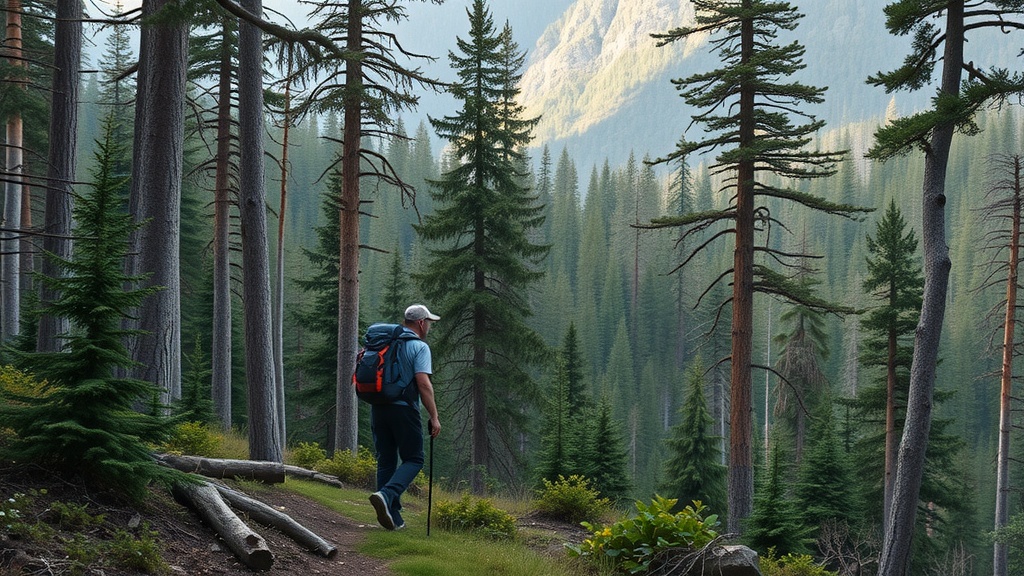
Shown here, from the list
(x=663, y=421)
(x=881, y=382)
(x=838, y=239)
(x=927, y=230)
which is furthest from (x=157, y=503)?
(x=838, y=239)

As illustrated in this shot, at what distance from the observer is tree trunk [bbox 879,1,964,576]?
9844 millimetres

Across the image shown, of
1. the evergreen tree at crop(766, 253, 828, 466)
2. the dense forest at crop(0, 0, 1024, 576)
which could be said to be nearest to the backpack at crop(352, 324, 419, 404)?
the dense forest at crop(0, 0, 1024, 576)

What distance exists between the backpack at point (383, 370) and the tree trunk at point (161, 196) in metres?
2.30

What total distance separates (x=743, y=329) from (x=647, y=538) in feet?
28.5

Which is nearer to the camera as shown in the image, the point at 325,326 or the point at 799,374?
the point at 325,326

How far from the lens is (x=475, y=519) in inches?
290

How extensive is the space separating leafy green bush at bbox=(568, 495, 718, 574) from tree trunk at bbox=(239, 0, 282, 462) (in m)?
4.88

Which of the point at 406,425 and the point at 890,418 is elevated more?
the point at 406,425

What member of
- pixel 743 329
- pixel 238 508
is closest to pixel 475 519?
pixel 238 508

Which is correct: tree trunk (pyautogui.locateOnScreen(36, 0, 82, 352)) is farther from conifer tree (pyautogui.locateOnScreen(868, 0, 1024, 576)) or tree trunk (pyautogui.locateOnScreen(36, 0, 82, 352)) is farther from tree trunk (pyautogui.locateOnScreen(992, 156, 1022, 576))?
tree trunk (pyautogui.locateOnScreen(992, 156, 1022, 576))

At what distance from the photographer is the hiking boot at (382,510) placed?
6504 mm

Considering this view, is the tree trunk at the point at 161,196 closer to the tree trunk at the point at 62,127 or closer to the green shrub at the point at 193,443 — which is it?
the green shrub at the point at 193,443

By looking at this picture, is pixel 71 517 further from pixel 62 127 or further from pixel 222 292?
pixel 222 292

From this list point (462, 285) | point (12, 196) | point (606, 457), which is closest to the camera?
point (12, 196)
